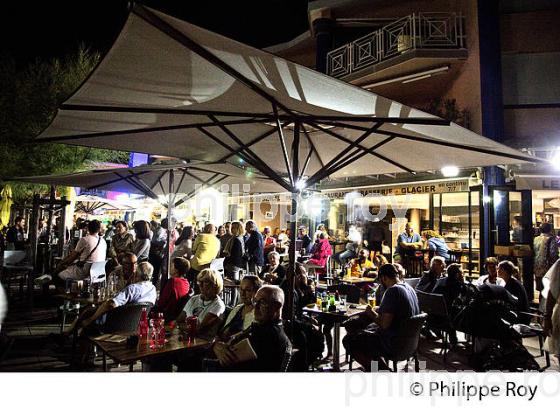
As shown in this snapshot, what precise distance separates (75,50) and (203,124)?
14.0 metres

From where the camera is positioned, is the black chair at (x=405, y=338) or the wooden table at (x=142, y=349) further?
the black chair at (x=405, y=338)

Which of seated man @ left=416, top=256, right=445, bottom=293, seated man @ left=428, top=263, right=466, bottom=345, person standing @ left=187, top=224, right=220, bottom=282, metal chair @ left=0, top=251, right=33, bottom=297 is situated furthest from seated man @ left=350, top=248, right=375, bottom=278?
metal chair @ left=0, top=251, right=33, bottom=297

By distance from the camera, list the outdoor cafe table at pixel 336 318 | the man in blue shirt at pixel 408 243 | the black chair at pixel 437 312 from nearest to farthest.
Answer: the outdoor cafe table at pixel 336 318
the black chair at pixel 437 312
the man in blue shirt at pixel 408 243

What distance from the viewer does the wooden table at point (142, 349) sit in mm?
3158

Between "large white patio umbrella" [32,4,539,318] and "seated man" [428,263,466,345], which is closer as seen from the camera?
"large white patio umbrella" [32,4,539,318]

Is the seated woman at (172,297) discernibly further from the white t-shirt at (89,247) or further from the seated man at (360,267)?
the seated man at (360,267)

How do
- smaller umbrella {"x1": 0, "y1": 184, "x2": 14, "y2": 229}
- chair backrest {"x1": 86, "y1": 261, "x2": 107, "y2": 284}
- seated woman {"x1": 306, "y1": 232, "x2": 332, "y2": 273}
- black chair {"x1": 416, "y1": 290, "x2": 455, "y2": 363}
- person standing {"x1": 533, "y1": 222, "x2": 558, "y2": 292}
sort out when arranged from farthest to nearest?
smaller umbrella {"x1": 0, "y1": 184, "x2": 14, "y2": 229} < seated woman {"x1": 306, "y1": 232, "x2": 332, "y2": 273} < person standing {"x1": 533, "y1": 222, "x2": 558, "y2": 292} < chair backrest {"x1": 86, "y1": 261, "x2": 107, "y2": 284} < black chair {"x1": 416, "y1": 290, "x2": 455, "y2": 363}

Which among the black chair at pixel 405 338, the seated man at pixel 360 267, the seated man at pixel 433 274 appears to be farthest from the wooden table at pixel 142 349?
the seated man at pixel 360 267

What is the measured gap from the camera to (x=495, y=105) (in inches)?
415

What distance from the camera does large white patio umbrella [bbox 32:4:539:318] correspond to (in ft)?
8.36

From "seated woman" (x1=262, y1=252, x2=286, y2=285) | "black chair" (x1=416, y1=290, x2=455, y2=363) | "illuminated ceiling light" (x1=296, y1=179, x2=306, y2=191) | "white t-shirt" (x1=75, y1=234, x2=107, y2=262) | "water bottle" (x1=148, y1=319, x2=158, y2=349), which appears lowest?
"black chair" (x1=416, y1=290, x2=455, y2=363)

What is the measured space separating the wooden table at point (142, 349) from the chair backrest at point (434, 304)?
3569 mm

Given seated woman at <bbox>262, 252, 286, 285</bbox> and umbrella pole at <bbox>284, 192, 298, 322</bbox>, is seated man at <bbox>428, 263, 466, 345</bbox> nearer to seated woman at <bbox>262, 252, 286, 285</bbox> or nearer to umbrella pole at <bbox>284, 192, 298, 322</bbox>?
seated woman at <bbox>262, 252, 286, 285</bbox>

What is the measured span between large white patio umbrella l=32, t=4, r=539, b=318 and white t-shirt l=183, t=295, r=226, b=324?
901 millimetres
